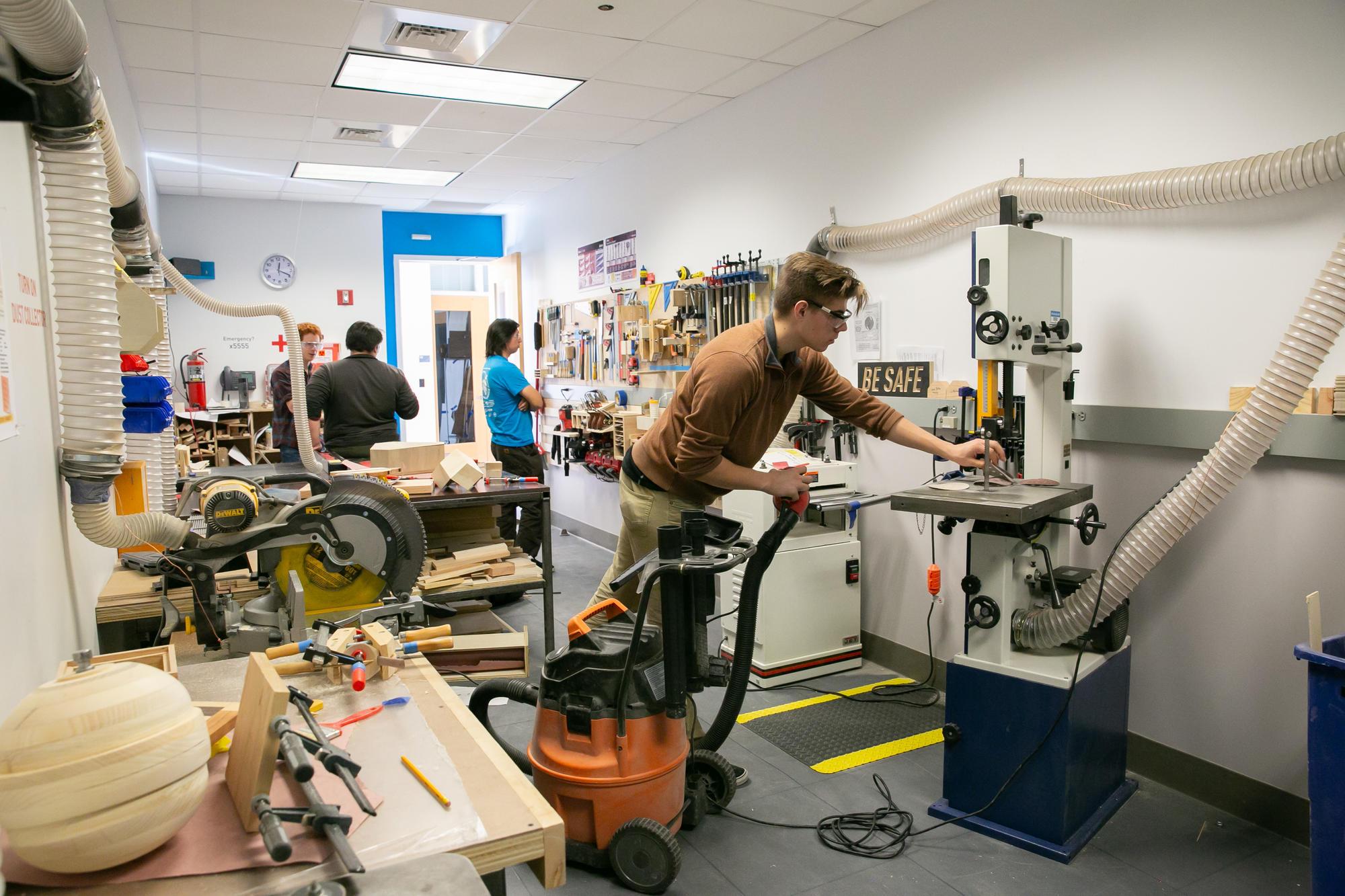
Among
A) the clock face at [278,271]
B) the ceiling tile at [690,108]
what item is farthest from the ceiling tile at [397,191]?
the ceiling tile at [690,108]

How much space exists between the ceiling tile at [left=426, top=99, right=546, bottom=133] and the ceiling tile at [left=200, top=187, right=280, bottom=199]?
2814 millimetres

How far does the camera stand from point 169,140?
559 cm

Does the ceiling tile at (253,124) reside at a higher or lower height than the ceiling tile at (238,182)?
lower

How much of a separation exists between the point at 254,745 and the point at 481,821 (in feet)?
0.97

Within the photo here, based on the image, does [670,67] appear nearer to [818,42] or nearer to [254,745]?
[818,42]

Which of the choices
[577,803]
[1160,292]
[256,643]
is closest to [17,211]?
[256,643]

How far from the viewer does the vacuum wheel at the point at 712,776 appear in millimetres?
2602

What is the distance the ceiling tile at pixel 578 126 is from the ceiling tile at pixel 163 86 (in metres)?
1.90

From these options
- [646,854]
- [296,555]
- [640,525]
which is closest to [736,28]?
[640,525]

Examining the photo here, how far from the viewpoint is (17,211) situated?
175cm

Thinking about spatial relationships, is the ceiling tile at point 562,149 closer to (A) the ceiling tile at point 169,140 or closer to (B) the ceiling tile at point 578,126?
(B) the ceiling tile at point 578,126

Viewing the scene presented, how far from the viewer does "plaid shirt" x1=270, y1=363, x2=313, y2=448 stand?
5535 millimetres

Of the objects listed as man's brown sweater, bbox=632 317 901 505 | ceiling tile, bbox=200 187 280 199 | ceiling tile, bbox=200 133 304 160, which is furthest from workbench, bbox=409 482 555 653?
ceiling tile, bbox=200 187 280 199

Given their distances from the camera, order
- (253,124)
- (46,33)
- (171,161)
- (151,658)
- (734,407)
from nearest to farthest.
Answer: (46,33) → (151,658) → (734,407) → (253,124) → (171,161)
